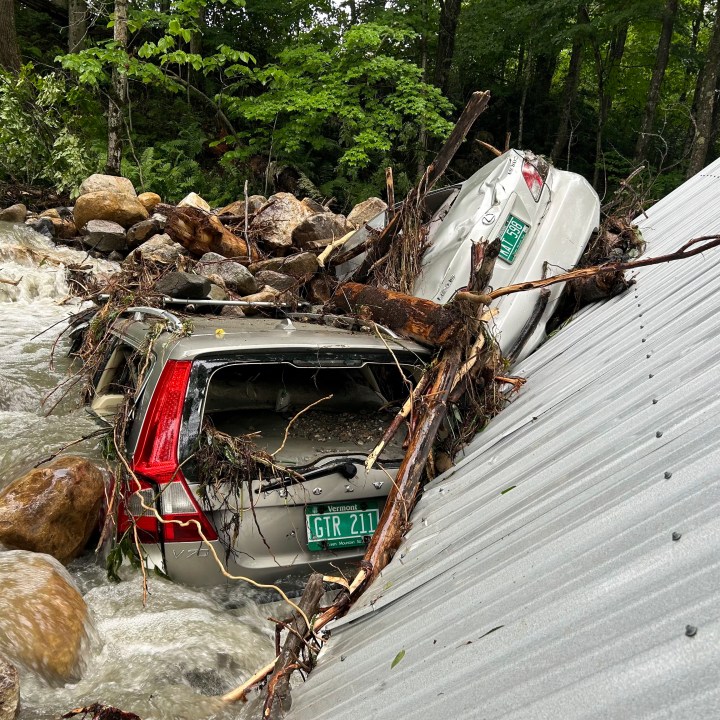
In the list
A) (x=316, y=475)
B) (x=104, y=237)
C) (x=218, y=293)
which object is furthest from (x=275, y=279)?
(x=316, y=475)

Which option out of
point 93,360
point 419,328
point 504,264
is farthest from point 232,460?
point 504,264

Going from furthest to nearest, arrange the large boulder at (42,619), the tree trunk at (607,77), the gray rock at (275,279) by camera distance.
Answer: the tree trunk at (607,77) → the gray rock at (275,279) → the large boulder at (42,619)

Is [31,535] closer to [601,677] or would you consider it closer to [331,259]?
[601,677]

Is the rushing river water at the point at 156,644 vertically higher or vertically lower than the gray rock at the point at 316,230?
higher

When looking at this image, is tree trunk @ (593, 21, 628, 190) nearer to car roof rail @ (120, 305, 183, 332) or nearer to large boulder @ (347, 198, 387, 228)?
large boulder @ (347, 198, 387, 228)

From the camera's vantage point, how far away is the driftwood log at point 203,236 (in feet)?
32.0

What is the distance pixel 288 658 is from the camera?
92.9 inches

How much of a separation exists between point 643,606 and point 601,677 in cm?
20

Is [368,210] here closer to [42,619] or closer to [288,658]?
[42,619]

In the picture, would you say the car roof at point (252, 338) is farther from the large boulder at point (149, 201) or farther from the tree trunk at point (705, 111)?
the tree trunk at point (705, 111)

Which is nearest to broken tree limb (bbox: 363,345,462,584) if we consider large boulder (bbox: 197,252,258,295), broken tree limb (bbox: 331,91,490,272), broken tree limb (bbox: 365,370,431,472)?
broken tree limb (bbox: 365,370,431,472)

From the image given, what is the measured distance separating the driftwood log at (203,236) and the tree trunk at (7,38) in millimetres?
10149

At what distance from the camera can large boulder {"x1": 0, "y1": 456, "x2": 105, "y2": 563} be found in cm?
329

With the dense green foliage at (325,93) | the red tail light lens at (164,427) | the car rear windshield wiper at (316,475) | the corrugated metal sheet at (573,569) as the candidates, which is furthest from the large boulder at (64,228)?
the corrugated metal sheet at (573,569)
